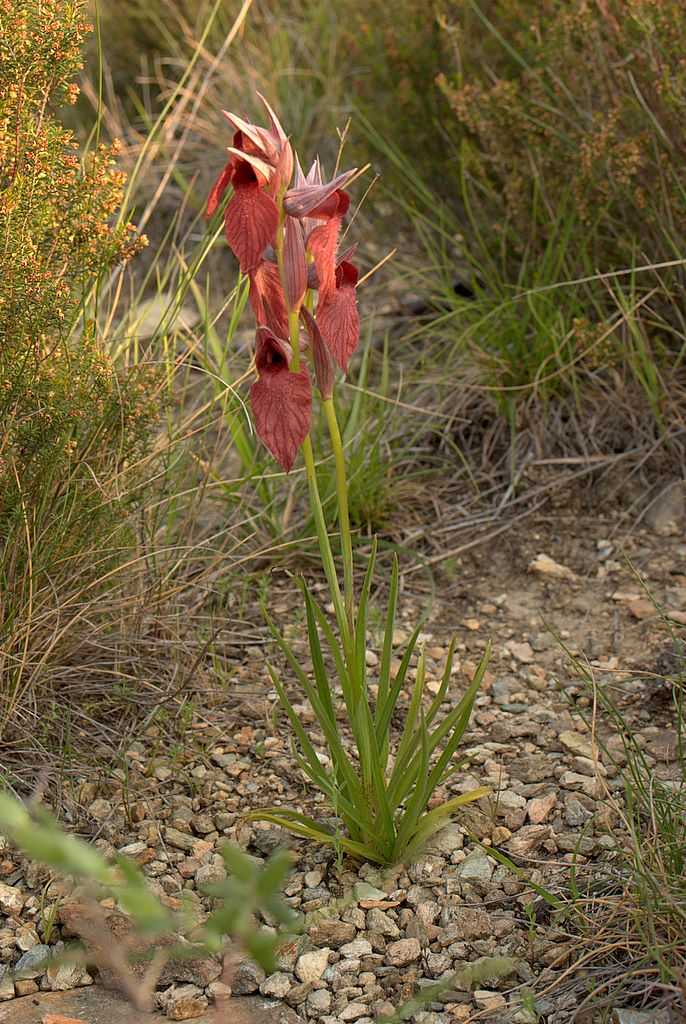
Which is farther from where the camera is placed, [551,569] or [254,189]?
[551,569]

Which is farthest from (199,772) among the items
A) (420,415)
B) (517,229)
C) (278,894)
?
(517,229)

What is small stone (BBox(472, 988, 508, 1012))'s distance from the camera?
150 centimetres

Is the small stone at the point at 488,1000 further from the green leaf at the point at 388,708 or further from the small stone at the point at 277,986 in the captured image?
the green leaf at the point at 388,708

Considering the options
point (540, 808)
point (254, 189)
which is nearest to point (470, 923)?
point (540, 808)

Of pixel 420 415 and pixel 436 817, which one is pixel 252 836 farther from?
pixel 420 415

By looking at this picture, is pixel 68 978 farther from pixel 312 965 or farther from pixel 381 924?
pixel 381 924

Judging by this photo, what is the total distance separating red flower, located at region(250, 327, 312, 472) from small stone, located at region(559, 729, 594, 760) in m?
1.01

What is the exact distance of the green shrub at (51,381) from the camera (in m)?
1.87

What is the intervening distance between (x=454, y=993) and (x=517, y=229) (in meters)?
2.47

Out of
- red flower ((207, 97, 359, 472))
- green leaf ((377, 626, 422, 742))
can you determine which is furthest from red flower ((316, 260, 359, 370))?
green leaf ((377, 626, 422, 742))

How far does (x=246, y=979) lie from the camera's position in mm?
1597

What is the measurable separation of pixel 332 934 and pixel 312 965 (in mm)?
66

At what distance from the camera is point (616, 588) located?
2645 mm

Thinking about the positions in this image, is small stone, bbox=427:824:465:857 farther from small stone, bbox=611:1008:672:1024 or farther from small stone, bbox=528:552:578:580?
small stone, bbox=528:552:578:580
